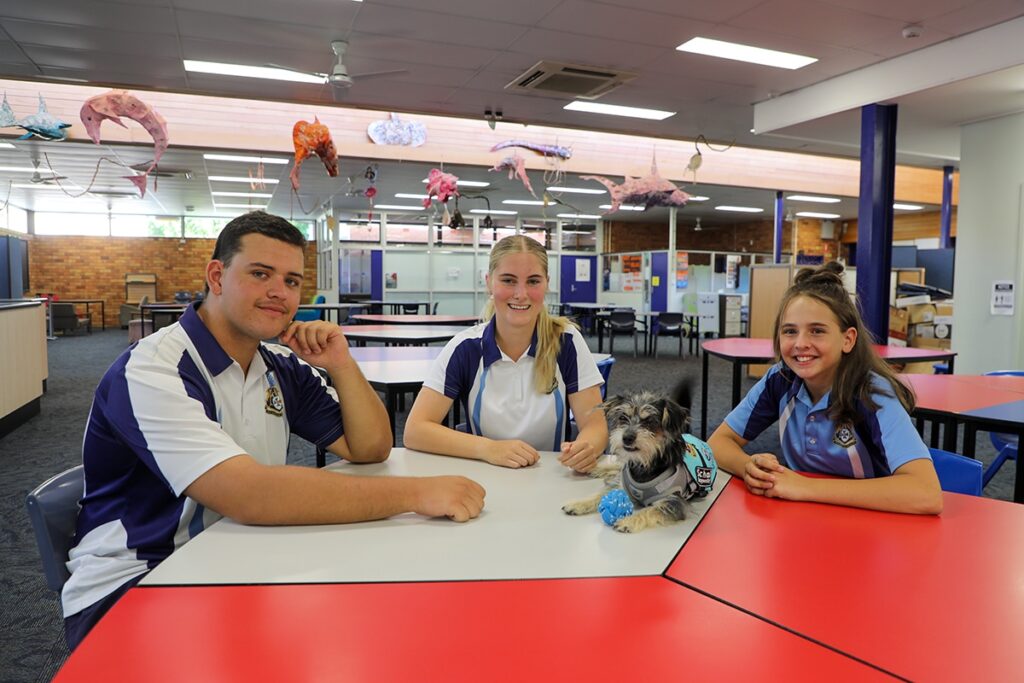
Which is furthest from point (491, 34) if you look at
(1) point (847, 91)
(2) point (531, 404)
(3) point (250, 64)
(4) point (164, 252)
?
(4) point (164, 252)

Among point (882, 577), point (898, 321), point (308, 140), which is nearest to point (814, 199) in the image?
point (898, 321)

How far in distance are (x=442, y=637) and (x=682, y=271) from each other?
13.1 meters

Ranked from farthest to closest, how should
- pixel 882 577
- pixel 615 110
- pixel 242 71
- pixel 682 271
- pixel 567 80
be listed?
pixel 682 271 < pixel 615 110 < pixel 567 80 < pixel 242 71 < pixel 882 577

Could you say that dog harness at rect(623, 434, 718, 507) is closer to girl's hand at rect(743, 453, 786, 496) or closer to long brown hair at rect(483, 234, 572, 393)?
girl's hand at rect(743, 453, 786, 496)

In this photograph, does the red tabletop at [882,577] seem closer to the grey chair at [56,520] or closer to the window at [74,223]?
the grey chair at [56,520]

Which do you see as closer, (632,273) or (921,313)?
(921,313)

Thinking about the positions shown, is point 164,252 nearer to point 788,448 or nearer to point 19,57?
point 19,57

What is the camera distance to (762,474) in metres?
1.43

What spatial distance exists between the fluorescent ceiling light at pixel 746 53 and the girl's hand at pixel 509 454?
442cm

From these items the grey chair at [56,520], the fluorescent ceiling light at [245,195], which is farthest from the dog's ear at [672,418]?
the fluorescent ceiling light at [245,195]

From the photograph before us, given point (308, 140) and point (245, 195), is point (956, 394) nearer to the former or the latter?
point (308, 140)

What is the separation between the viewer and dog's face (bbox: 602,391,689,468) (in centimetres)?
122

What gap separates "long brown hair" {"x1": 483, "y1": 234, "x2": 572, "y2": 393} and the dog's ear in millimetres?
756

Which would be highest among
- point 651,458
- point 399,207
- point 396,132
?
point 396,132
